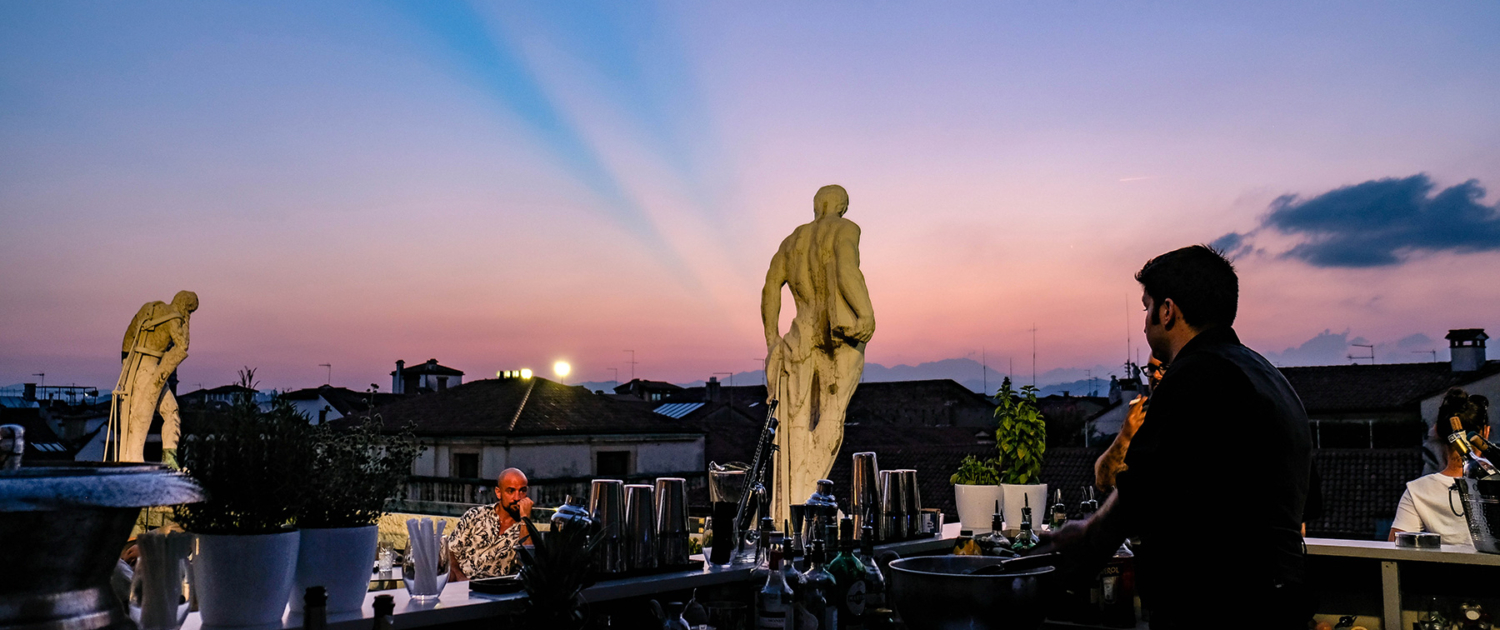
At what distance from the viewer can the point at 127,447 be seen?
9.25m

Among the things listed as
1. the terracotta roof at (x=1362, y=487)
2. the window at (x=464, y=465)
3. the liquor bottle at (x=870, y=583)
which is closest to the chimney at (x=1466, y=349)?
the terracotta roof at (x=1362, y=487)

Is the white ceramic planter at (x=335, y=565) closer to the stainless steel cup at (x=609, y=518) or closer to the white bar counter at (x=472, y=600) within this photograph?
the white bar counter at (x=472, y=600)

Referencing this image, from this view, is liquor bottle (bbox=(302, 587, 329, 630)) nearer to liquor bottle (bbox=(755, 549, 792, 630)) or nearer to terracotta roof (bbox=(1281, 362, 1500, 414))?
liquor bottle (bbox=(755, 549, 792, 630))

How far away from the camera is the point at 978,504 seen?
4.39 m

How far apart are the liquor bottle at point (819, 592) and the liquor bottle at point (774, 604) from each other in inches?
1.7

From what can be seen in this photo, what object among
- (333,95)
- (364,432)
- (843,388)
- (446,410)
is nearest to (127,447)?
(333,95)

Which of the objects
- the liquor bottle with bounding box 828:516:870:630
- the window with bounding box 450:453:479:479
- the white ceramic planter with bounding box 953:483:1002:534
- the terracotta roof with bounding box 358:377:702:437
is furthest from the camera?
the terracotta roof with bounding box 358:377:702:437

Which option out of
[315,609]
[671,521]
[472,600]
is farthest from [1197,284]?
[315,609]

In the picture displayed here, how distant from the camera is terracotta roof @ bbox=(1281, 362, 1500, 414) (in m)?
27.6

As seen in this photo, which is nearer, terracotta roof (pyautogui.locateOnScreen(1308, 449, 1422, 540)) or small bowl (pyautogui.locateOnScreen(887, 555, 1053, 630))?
small bowl (pyautogui.locateOnScreen(887, 555, 1053, 630))

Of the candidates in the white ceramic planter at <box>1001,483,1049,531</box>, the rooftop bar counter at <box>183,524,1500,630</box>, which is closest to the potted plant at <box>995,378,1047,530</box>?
the white ceramic planter at <box>1001,483,1049,531</box>

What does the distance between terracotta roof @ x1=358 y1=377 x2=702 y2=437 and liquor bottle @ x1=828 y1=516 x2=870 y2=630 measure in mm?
21528

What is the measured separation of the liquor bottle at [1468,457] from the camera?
3639 millimetres

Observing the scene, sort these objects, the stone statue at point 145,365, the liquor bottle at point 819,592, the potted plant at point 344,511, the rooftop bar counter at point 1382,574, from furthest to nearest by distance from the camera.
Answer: the stone statue at point 145,365 < the rooftop bar counter at point 1382,574 < the liquor bottle at point 819,592 < the potted plant at point 344,511
